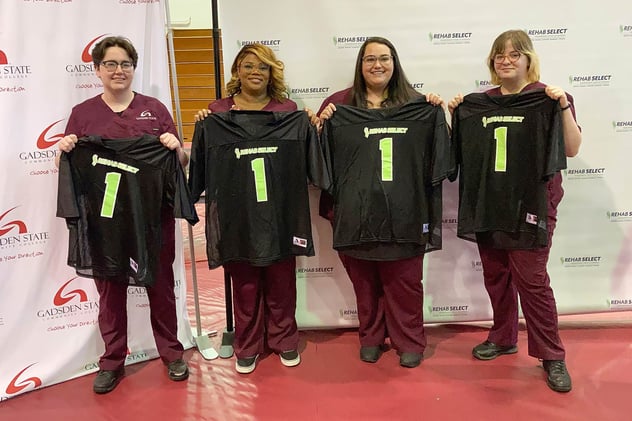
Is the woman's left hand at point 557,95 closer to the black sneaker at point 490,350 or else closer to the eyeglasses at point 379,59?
the eyeglasses at point 379,59

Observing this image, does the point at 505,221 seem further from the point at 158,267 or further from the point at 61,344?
the point at 61,344

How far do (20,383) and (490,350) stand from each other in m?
2.43

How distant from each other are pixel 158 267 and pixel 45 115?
3.11 ft

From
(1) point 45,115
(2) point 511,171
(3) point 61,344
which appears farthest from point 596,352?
(1) point 45,115

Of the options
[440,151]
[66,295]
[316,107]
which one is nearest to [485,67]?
[440,151]

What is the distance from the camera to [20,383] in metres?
2.46

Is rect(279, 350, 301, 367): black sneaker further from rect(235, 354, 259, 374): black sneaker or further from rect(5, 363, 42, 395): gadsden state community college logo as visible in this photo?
rect(5, 363, 42, 395): gadsden state community college logo

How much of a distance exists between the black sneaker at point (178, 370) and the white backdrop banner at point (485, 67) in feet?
2.97

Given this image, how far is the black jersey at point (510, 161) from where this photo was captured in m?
2.23

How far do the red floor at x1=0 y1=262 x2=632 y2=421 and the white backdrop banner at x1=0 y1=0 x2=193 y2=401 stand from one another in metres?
0.19

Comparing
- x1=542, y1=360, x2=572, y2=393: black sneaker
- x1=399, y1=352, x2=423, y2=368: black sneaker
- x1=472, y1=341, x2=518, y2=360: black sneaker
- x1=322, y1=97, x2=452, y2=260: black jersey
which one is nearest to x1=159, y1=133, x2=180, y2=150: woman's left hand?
x1=322, y1=97, x2=452, y2=260: black jersey

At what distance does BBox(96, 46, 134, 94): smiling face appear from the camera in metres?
2.19

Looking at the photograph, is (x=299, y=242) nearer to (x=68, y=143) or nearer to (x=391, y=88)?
(x=391, y=88)

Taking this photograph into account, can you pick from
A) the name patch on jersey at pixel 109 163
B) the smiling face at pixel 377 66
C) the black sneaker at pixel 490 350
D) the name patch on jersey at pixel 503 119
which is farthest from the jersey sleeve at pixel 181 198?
the black sneaker at pixel 490 350
